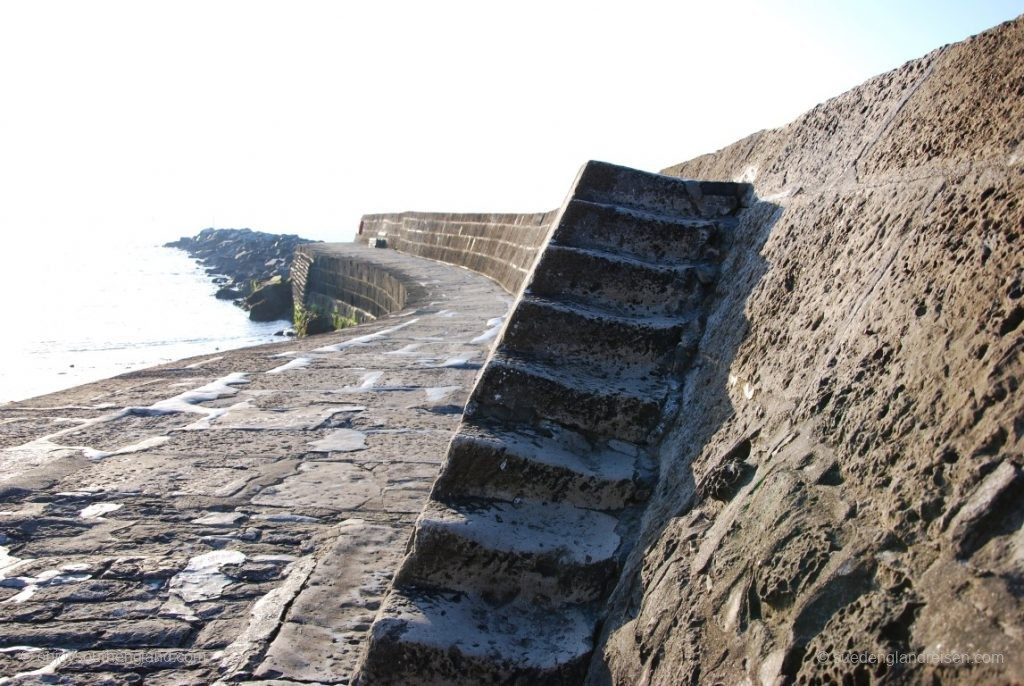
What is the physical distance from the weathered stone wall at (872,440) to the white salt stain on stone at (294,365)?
11.2 ft

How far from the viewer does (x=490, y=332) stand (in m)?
5.87

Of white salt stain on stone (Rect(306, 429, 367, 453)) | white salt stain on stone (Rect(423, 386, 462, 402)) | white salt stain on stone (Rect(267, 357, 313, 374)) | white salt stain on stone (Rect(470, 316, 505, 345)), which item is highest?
white salt stain on stone (Rect(470, 316, 505, 345))

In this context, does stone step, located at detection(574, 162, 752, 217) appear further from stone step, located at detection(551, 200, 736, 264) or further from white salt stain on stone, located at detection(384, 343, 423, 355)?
white salt stain on stone, located at detection(384, 343, 423, 355)

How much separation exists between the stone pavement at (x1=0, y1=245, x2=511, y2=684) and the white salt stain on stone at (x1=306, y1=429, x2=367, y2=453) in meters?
0.01

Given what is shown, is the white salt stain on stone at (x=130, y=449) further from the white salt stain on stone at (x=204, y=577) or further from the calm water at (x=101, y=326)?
the calm water at (x=101, y=326)

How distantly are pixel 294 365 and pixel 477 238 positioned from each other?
6.49 m

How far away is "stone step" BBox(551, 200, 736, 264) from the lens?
2.44m

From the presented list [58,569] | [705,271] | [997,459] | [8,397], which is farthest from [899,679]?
[8,397]

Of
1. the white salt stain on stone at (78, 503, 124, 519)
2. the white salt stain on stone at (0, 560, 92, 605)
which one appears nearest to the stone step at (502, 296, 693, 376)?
the white salt stain on stone at (0, 560, 92, 605)

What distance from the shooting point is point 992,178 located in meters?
1.27

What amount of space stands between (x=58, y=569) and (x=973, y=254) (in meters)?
2.31

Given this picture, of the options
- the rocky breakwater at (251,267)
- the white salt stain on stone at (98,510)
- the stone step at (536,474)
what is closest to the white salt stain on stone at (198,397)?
the white salt stain on stone at (98,510)

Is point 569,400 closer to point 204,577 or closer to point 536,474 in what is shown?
point 536,474

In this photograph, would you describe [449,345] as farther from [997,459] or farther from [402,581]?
[997,459]
